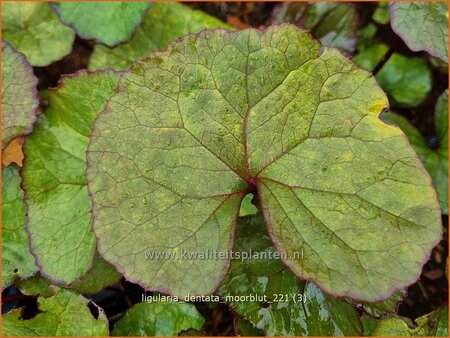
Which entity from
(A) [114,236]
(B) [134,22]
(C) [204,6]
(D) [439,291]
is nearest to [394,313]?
(D) [439,291]

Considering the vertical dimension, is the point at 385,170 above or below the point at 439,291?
above

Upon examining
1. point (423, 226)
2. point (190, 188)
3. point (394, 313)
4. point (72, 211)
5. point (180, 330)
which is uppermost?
point (423, 226)

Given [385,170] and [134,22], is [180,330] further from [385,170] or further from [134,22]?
[134,22]

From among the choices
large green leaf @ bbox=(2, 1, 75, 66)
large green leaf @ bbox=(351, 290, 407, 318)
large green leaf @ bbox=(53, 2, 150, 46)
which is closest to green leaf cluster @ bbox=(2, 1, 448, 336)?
large green leaf @ bbox=(351, 290, 407, 318)

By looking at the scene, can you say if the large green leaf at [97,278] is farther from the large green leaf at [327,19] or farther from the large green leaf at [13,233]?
the large green leaf at [327,19]

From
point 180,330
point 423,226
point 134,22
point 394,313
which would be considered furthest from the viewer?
point 134,22

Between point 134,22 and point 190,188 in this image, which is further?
point 134,22

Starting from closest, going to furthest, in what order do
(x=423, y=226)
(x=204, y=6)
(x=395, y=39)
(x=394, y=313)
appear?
(x=423, y=226) < (x=394, y=313) < (x=395, y=39) < (x=204, y=6)

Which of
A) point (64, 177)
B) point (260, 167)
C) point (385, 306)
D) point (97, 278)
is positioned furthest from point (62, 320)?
point (385, 306)
